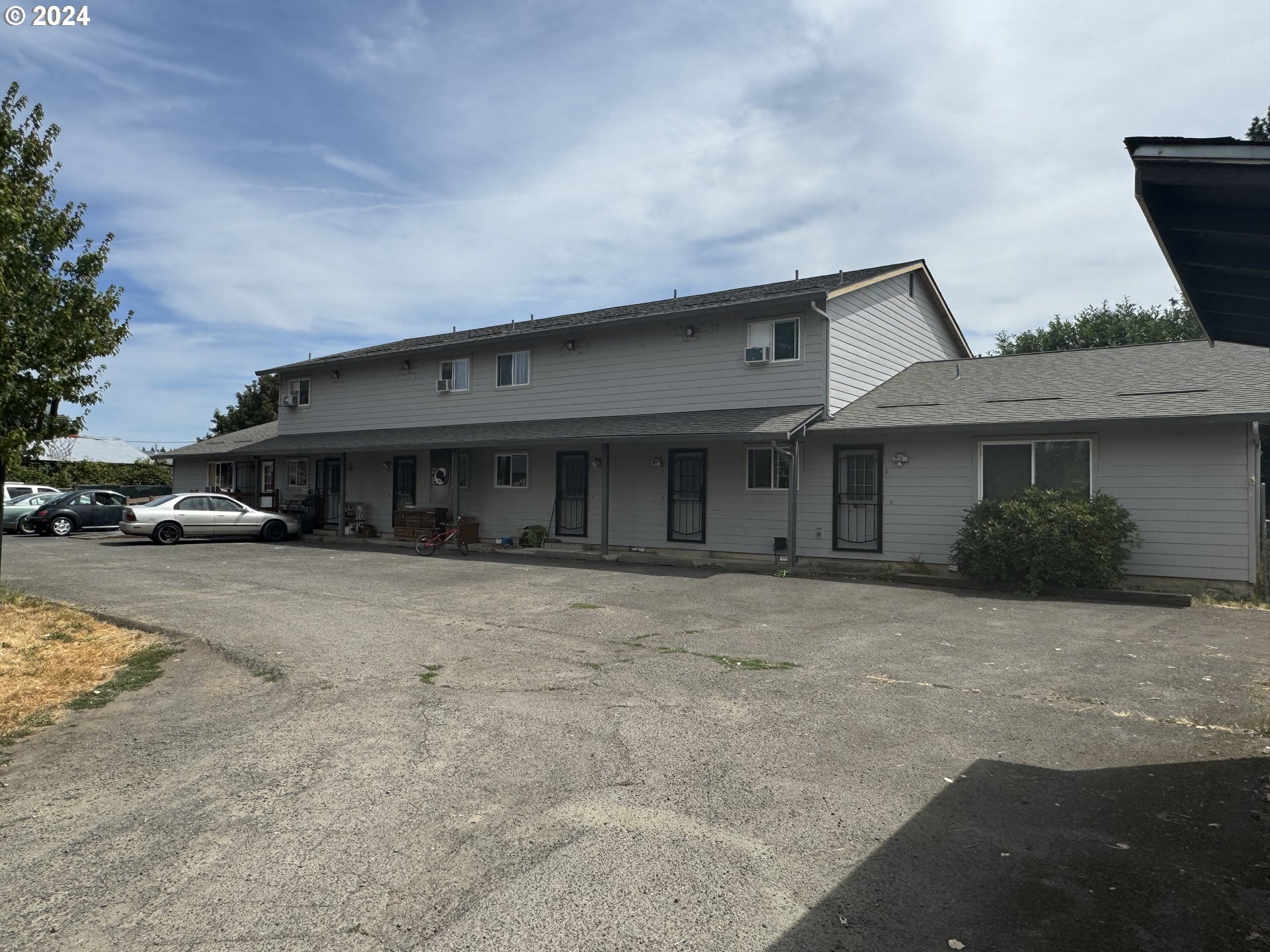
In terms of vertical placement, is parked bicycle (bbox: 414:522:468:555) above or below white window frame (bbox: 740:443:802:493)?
below

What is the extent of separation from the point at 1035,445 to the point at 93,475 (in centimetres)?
4242

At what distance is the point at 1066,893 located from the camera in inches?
Result: 137

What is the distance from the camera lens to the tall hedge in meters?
38.3

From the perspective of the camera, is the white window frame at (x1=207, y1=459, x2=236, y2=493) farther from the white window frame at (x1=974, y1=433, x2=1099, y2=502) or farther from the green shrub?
the green shrub

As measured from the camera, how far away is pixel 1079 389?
15.2 meters

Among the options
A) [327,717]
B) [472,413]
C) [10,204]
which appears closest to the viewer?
[327,717]

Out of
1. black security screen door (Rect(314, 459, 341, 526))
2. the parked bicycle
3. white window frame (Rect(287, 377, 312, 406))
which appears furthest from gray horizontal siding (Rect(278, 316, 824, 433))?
the parked bicycle

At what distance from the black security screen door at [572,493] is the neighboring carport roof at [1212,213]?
1484cm

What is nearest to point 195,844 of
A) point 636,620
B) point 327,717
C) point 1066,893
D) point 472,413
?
point 327,717

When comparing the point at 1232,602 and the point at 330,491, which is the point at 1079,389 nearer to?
the point at 1232,602

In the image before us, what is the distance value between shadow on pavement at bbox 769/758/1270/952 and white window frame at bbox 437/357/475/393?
1935 cm

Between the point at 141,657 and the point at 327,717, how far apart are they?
3269 millimetres

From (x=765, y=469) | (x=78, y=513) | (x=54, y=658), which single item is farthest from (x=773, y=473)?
(x=78, y=513)

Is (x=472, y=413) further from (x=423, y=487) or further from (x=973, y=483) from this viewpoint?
(x=973, y=483)
